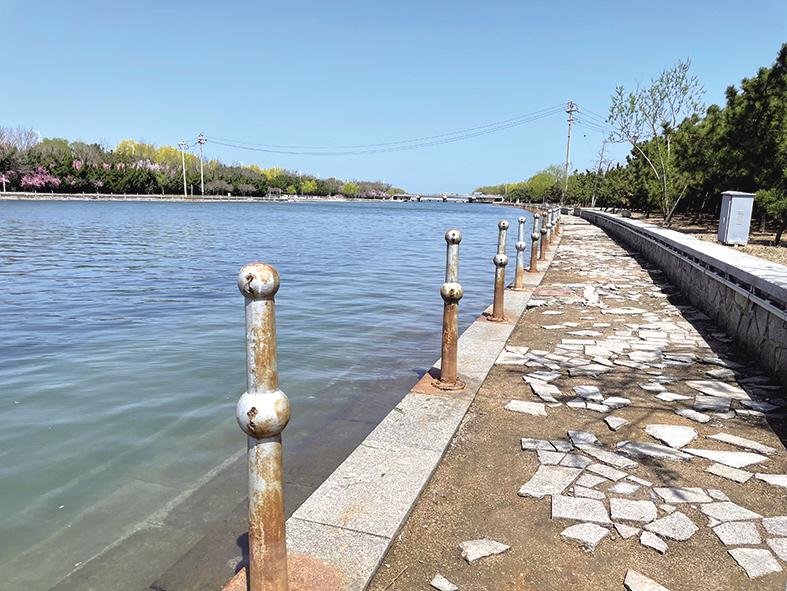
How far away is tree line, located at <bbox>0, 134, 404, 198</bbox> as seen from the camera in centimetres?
9144

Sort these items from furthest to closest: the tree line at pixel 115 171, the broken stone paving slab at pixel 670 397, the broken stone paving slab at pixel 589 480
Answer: the tree line at pixel 115 171 < the broken stone paving slab at pixel 670 397 < the broken stone paving slab at pixel 589 480

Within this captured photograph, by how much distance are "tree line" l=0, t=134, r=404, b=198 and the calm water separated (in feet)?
297

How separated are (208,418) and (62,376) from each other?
8.40ft

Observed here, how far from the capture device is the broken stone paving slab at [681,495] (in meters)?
3.18

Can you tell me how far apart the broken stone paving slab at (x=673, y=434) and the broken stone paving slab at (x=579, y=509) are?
1131 millimetres

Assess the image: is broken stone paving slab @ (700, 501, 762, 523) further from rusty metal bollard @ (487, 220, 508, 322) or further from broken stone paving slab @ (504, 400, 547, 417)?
rusty metal bollard @ (487, 220, 508, 322)

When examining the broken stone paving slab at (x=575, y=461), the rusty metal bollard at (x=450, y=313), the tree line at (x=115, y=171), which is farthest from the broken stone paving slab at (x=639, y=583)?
the tree line at (x=115, y=171)

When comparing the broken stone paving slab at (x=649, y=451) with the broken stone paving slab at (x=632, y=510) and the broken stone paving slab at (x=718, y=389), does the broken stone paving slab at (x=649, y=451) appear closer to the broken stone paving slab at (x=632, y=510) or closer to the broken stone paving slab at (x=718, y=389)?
the broken stone paving slab at (x=632, y=510)

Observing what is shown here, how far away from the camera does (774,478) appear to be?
3.43 m

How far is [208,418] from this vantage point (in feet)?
18.0

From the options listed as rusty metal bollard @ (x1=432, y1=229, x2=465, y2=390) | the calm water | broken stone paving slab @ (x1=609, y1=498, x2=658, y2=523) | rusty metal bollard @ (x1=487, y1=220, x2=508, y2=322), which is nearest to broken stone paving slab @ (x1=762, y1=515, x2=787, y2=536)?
broken stone paving slab @ (x1=609, y1=498, x2=658, y2=523)

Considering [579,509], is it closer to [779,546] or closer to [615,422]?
[779,546]

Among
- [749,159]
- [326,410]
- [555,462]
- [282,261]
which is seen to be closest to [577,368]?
[555,462]

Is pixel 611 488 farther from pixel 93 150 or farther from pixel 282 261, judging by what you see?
pixel 93 150
